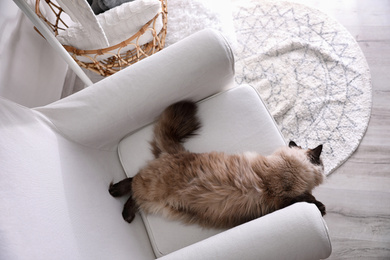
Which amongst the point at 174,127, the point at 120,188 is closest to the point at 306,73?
the point at 174,127

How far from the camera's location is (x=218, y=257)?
0.90 meters

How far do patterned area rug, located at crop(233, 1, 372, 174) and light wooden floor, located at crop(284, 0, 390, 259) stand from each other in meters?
0.07

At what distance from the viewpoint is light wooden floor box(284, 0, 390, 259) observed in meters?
1.59

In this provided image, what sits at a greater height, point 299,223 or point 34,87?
point 34,87

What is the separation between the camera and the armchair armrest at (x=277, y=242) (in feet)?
2.95

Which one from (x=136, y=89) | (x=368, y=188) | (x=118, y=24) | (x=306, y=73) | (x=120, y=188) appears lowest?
(x=368, y=188)

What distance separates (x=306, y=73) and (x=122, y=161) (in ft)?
4.32

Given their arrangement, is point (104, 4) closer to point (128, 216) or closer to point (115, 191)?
point (115, 191)

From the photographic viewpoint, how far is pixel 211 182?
1139 millimetres

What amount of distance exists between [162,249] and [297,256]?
520 millimetres

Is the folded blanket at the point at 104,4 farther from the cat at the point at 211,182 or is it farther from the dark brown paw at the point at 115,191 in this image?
the dark brown paw at the point at 115,191

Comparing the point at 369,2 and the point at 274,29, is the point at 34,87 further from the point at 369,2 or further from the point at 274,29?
the point at 369,2

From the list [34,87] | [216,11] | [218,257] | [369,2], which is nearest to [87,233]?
[218,257]

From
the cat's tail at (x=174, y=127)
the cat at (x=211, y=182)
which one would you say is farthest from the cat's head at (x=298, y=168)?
the cat's tail at (x=174, y=127)
